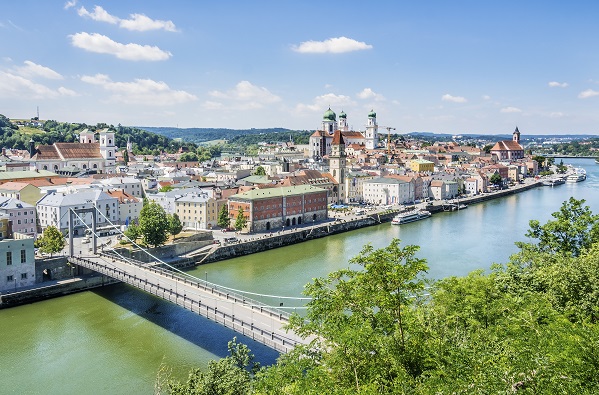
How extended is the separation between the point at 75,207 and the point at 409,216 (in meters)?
23.2

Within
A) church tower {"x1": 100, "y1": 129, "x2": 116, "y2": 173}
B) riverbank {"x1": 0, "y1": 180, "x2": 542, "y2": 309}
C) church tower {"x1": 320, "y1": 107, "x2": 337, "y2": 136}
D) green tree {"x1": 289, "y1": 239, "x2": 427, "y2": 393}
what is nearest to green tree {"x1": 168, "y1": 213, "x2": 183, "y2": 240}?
riverbank {"x1": 0, "y1": 180, "x2": 542, "y2": 309}

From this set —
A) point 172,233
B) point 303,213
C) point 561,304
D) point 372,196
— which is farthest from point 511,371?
point 372,196

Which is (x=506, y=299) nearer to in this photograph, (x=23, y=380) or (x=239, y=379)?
(x=239, y=379)

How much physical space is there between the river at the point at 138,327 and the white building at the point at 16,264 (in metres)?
1.41

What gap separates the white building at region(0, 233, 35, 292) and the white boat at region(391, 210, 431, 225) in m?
25.0

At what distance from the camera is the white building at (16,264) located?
63.8 ft

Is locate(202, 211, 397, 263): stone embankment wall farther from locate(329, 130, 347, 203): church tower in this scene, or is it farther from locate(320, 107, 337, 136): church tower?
locate(320, 107, 337, 136): church tower

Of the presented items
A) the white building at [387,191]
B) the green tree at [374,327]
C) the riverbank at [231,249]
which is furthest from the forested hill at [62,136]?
the green tree at [374,327]

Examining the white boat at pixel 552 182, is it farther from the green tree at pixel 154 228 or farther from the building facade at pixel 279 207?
the green tree at pixel 154 228

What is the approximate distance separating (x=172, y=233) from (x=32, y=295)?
8.74 m

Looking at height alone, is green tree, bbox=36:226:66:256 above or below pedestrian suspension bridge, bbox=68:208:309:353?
above

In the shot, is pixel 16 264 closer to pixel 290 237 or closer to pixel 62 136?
pixel 290 237

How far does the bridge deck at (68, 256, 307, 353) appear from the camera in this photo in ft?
41.5

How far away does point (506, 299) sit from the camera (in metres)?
10.1
